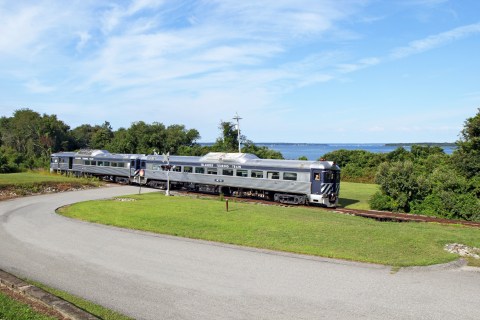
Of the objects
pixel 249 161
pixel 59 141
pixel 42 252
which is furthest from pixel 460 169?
pixel 59 141

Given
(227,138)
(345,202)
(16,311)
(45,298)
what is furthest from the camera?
(227,138)

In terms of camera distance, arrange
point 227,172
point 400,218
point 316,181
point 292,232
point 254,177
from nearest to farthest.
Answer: point 292,232, point 400,218, point 316,181, point 254,177, point 227,172

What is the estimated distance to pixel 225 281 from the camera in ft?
37.1

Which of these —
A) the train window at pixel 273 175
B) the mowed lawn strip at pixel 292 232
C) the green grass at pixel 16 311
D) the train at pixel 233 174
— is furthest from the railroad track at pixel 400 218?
the green grass at pixel 16 311

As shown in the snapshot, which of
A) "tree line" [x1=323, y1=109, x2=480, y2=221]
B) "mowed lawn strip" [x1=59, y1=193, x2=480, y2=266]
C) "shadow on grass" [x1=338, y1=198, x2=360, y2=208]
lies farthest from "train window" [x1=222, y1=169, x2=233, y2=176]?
"tree line" [x1=323, y1=109, x2=480, y2=221]

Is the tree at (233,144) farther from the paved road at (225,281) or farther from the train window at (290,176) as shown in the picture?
the paved road at (225,281)

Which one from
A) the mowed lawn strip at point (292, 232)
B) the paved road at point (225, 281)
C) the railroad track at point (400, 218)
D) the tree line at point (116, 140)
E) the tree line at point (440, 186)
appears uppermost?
the tree line at point (116, 140)

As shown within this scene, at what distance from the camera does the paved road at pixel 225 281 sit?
368 inches

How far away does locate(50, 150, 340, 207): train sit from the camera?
28.2 m

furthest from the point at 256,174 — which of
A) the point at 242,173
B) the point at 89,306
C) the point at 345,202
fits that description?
the point at 89,306

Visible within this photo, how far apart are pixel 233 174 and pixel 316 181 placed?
7810mm

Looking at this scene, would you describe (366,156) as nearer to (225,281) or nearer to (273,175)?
(273,175)

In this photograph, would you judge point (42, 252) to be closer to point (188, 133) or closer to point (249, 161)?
point (249, 161)

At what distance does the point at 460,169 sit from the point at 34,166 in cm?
5273
